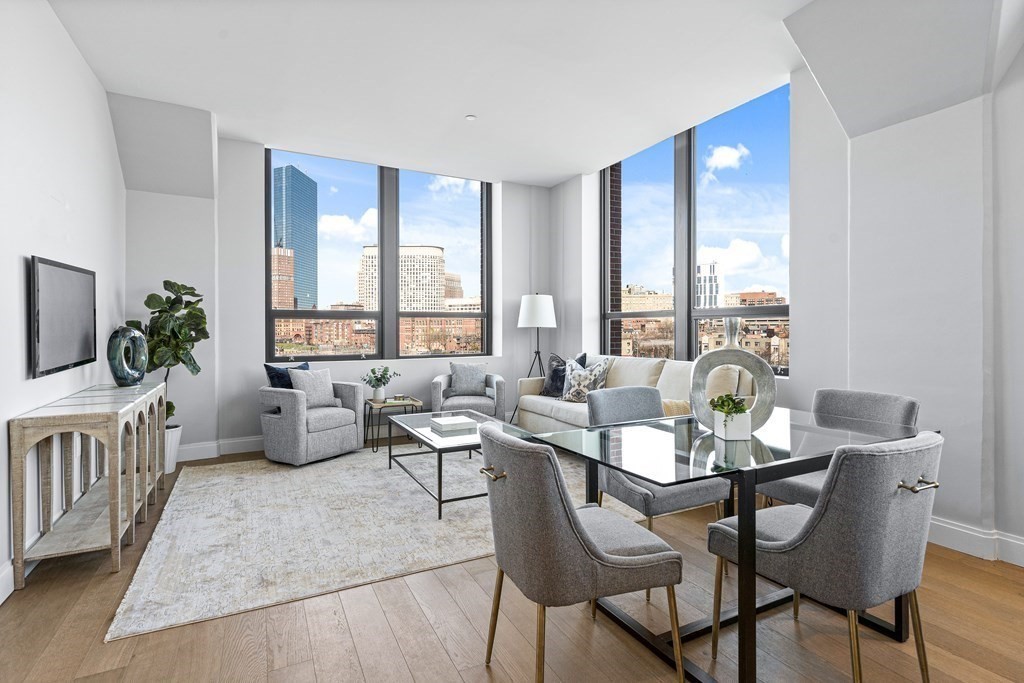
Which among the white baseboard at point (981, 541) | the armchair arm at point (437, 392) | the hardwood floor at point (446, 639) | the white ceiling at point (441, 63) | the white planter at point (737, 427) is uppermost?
the white ceiling at point (441, 63)

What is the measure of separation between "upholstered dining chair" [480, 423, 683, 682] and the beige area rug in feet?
4.00

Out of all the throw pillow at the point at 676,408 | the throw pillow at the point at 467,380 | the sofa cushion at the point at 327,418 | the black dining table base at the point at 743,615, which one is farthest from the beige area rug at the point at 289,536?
the throw pillow at the point at 467,380

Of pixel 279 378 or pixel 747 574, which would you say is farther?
pixel 279 378

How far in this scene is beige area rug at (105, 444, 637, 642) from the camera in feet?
7.80

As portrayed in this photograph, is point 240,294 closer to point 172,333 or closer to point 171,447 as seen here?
point 172,333

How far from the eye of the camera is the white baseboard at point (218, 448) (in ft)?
15.6

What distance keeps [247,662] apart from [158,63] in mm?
3703

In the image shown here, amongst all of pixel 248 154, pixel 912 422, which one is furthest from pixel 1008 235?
pixel 248 154

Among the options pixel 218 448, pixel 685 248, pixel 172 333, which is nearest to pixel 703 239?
pixel 685 248

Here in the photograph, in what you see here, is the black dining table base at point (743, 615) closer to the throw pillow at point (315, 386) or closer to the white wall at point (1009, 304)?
the white wall at point (1009, 304)

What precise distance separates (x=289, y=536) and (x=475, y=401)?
2581mm

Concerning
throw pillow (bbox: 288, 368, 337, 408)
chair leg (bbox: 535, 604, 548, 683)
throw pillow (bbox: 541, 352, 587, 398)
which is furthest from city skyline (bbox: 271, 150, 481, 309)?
chair leg (bbox: 535, 604, 548, 683)

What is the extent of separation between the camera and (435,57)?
349 cm

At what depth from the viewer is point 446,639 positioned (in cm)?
205
